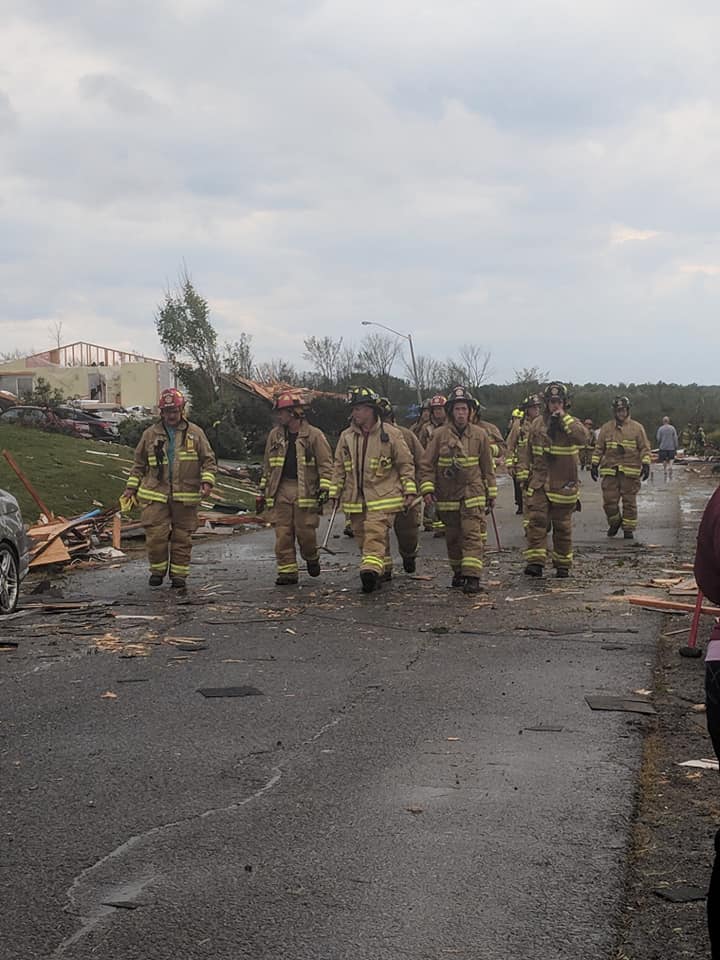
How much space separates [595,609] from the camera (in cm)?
1097

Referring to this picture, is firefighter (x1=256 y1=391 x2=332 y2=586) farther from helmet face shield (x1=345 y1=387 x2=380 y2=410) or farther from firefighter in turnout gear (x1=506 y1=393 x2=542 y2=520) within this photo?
firefighter in turnout gear (x1=506 y1=393 x2=542 y2=520)

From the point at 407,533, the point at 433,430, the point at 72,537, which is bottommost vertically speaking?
the point at 72,537

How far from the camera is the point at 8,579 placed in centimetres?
1127

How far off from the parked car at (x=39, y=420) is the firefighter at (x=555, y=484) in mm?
23898

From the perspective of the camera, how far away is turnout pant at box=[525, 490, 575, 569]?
523 inches

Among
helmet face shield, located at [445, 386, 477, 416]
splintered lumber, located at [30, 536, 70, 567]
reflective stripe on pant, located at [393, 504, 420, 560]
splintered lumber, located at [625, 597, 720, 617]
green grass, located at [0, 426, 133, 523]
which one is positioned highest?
helmet face shield, located at [445, 386, 477, 416]

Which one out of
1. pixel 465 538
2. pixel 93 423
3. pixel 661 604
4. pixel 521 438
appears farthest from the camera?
pixel 93 423

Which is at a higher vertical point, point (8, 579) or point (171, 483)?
point (171, 483)

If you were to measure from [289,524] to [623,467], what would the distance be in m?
6.96

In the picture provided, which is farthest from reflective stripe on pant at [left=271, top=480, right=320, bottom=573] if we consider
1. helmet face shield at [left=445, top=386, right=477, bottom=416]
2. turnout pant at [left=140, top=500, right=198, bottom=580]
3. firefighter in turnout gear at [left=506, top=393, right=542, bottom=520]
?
firefighter in turnout gear at [left=506, top=393, right=542, bottom=520]

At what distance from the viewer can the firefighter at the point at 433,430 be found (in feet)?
56.5

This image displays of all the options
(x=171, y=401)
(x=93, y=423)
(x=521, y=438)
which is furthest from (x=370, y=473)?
(x=93, y=423)

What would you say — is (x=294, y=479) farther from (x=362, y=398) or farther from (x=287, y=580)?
(x=362, y=398)

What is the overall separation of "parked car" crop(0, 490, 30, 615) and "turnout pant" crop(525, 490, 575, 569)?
554 centimetres
